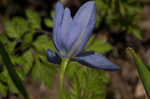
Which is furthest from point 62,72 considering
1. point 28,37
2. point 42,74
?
point 28,37

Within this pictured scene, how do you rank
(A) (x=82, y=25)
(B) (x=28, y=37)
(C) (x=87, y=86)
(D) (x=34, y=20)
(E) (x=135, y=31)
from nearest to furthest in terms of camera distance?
(A) (x=82, y=25)
(C) (x=87, y=86)
(B) (x=28, y=37)
(D) (x=34, y=20)
(E) (x=135, y=31)

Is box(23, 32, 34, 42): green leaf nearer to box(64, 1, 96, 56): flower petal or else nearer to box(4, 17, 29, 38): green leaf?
box(4, 17, 29, 38): green leaf

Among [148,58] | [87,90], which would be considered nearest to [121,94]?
[148,58]

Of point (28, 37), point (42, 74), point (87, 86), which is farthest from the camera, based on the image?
point (28, 37)

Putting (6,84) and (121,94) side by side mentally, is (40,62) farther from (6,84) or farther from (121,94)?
(121,94)

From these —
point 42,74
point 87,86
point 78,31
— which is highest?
point 78,31

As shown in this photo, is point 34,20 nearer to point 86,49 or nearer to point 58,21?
point 86,49

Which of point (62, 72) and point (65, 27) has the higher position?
point (65, 27)

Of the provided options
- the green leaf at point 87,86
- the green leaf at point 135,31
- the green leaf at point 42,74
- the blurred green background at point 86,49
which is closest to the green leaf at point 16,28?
the blurred green background at point 86,49
